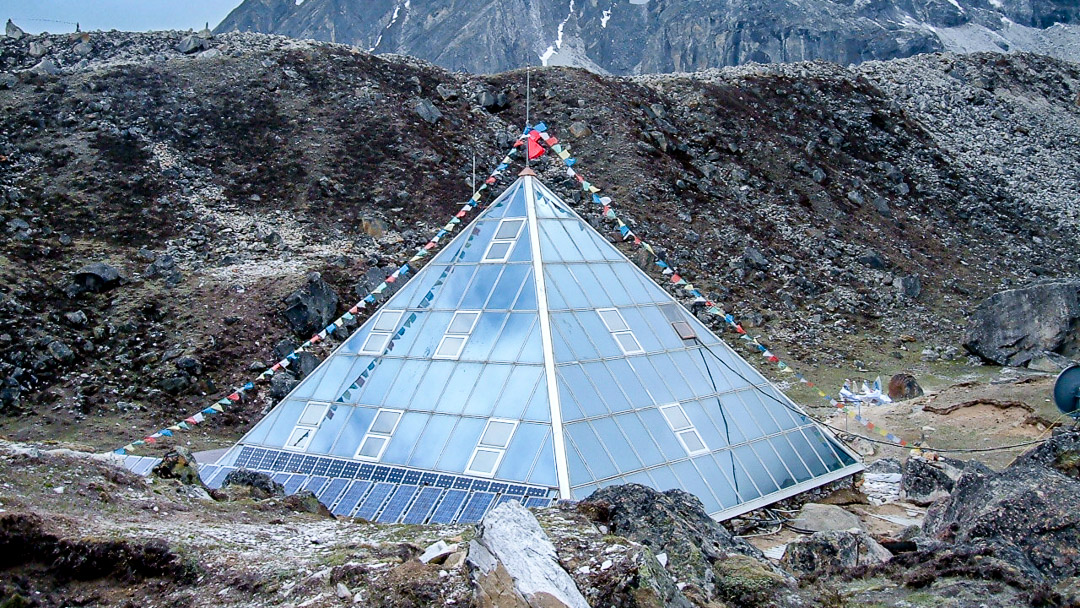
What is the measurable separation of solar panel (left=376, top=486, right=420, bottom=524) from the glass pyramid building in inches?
1.3

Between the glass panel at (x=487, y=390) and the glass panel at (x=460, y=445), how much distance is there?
0.63 feet

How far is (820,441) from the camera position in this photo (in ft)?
53.3

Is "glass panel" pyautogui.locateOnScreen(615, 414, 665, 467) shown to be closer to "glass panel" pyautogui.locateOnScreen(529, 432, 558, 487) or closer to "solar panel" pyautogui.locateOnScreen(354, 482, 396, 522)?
"glass panel" pyautogui.locateOnScreen(529, 432, 558, 487)

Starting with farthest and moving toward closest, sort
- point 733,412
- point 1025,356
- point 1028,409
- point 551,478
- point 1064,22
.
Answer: point 1064,22, point 1025,356, point 1028,409, point 733,412, point 551,478

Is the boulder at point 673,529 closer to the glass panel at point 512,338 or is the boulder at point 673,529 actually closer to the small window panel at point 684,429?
the small window panel at point 684,429

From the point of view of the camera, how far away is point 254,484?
13609 millimetres

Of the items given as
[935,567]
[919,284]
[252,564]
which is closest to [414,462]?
[252,564]

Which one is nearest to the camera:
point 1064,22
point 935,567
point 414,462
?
point 935,567

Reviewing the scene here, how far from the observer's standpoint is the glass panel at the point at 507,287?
15367mm

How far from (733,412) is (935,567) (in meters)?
5.93

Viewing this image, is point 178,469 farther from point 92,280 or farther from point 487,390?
point 92,280

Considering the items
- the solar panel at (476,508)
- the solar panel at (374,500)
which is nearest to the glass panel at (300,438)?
the solar panel at (374,500)

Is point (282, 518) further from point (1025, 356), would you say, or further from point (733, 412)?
point (1025, 356)

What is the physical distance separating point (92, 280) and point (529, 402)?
899 inches
